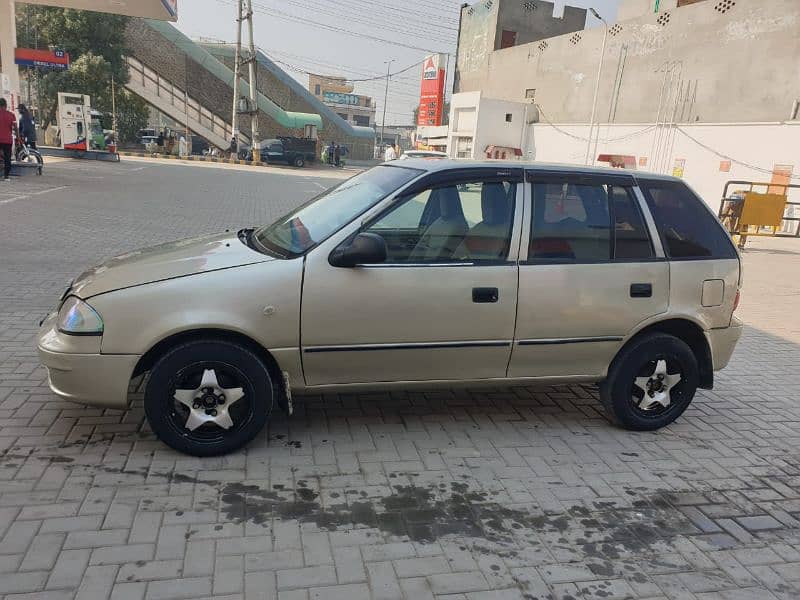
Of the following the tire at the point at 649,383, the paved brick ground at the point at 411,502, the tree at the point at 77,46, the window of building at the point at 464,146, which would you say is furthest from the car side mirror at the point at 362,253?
the tree at the point at 77,46

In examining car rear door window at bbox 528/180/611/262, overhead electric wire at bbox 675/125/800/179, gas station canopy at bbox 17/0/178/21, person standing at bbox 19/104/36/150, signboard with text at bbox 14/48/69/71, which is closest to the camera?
car rear door window at bbox 528/180/611/262

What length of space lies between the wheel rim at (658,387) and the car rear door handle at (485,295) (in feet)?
4.00

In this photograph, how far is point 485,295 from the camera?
3.81m

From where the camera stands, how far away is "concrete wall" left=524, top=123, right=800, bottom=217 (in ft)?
64.0

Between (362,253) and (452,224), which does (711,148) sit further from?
(362,253)

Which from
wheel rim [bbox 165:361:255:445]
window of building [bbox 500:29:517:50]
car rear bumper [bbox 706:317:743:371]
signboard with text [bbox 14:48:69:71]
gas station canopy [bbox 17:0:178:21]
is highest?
window of building [bbox 500:29:517:50]

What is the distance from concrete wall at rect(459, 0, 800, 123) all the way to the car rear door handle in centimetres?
2068

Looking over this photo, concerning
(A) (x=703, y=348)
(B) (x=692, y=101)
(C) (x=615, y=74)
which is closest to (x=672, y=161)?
(B) (x=692, y=101)

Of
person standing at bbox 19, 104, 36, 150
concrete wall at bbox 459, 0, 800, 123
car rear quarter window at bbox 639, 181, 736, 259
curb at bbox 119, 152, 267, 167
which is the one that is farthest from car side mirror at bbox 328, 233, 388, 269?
curb at bbox 119, 152, 267, 167

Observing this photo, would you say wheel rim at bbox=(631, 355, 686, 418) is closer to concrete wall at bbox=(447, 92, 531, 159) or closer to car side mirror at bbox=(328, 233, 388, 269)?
car side mirror at bbox=(328, 233, 388, 269)

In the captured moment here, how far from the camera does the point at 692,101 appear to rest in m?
24.3

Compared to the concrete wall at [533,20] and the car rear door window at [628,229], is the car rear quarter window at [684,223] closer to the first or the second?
the car rear door window at [628,229]

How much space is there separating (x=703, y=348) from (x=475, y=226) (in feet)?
6.04

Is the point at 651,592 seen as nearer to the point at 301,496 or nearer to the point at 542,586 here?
the point at 542,586
